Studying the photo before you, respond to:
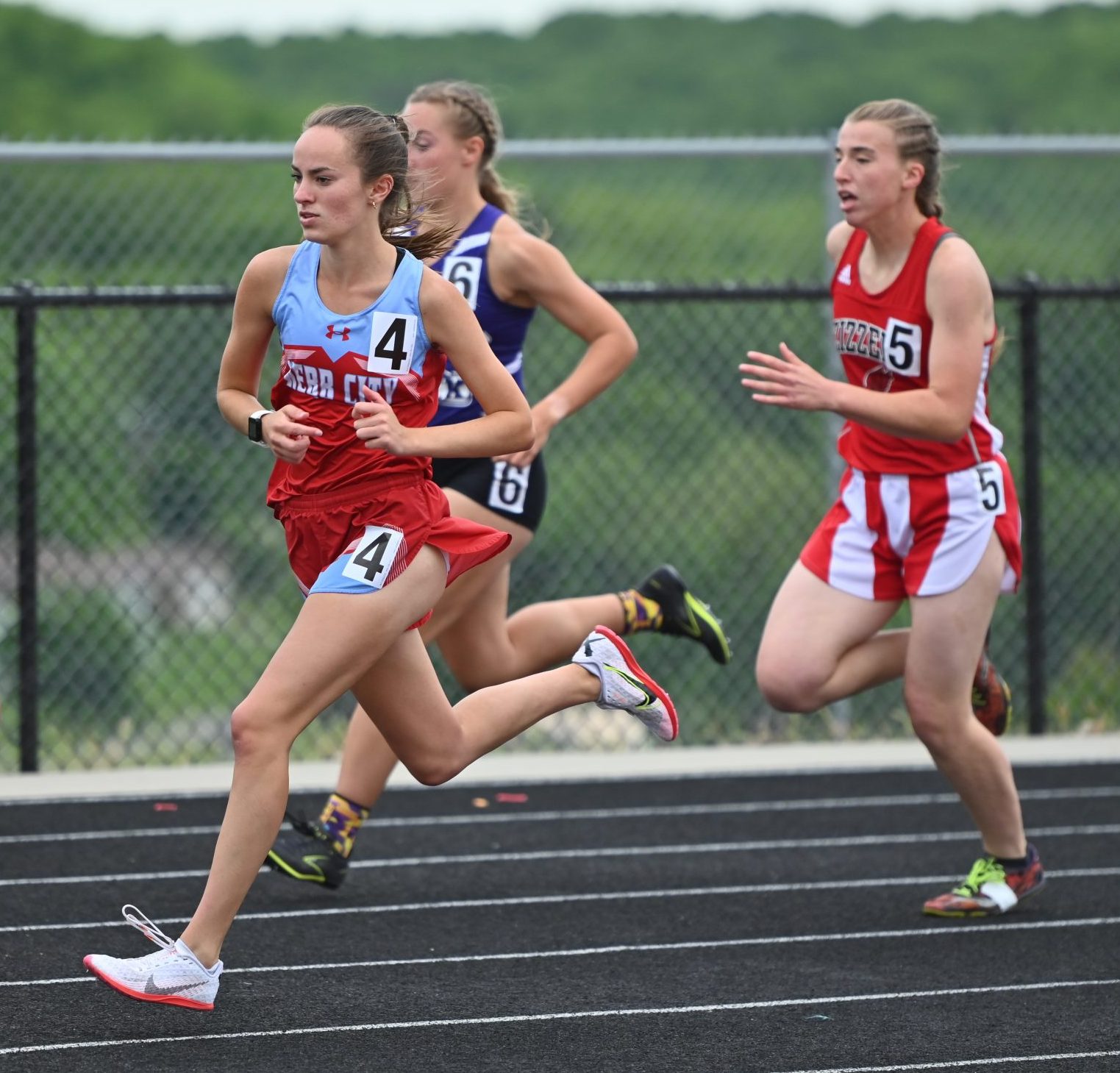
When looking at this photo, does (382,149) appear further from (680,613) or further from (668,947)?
(680,613)

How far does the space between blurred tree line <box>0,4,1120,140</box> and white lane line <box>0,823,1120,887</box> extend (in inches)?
2572

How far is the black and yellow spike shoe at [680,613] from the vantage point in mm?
6535

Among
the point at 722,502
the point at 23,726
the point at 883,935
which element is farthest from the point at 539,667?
the point at 722,502

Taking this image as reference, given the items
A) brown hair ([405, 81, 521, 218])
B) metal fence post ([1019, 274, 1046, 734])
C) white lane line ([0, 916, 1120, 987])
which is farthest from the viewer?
metal fence post ([1019, 274, 1046, 734])

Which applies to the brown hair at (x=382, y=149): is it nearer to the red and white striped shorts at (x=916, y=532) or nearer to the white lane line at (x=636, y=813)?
the red and white striped shorts at (x=916, y=532)

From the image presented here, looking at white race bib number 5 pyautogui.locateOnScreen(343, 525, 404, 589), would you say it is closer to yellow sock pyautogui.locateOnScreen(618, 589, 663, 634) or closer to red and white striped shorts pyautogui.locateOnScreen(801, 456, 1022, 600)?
red and white striped shorts pyautogui.locateOnScreen(801, 456, 1022, 600)

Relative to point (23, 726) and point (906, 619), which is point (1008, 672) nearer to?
point (906, 619)

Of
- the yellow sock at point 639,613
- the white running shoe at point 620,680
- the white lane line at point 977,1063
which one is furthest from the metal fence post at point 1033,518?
the white lane line at point 977,1063

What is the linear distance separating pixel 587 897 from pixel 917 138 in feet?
7.60

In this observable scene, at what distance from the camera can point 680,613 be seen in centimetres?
654

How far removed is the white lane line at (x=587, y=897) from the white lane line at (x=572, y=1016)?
1056 millimetres

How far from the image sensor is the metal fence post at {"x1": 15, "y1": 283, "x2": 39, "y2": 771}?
737 cm

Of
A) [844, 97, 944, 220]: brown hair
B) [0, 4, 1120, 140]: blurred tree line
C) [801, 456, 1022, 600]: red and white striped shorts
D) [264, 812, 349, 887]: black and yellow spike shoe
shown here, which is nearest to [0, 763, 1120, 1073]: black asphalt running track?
[264, 812, 349, 887]: black and yellow spike shoe

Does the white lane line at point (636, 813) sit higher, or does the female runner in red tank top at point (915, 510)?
the female runner in red tank top at point (915, 510)
